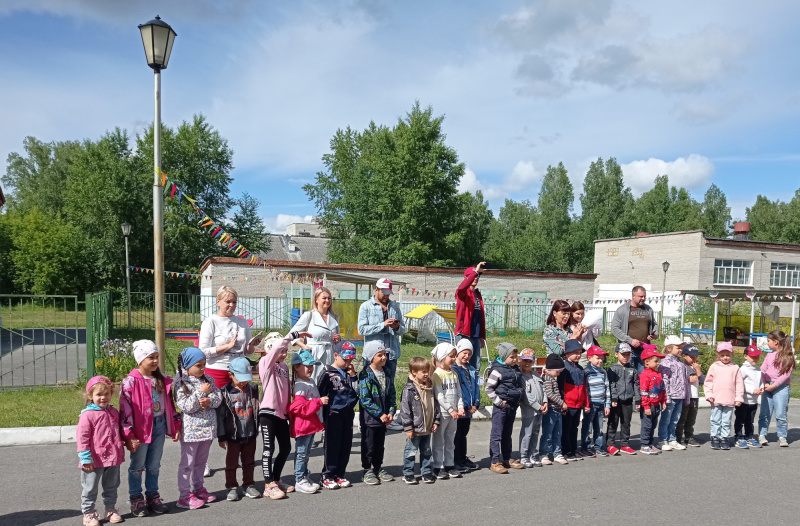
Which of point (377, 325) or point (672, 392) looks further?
point (672, 392)

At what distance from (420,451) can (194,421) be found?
2.11m

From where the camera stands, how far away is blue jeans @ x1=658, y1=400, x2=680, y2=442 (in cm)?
712

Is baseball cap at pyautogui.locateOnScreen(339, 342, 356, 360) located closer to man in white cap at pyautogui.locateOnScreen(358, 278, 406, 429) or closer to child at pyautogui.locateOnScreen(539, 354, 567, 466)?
man in white cap at pyautogui.locateOnScreen(358, 278, 406, 429)

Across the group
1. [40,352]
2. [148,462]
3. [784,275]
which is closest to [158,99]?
[148,462]

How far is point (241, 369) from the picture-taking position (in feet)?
16.9

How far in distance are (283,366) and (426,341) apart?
15.9 m

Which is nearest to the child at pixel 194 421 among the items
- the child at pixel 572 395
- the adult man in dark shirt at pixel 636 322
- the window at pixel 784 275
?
the child at pixel 572 395

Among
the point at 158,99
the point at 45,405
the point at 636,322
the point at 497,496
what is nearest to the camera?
the point at 497,496

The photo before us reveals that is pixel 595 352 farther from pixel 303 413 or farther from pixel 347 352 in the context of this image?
pixel 303 413

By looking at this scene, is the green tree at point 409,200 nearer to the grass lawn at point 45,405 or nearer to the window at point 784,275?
the window at point 784,275

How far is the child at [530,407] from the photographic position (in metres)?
6.14

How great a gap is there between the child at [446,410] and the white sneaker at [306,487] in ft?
4.07

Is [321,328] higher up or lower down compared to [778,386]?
higher up

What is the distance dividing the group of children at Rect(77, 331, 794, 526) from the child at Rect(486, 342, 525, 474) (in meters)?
0.01
